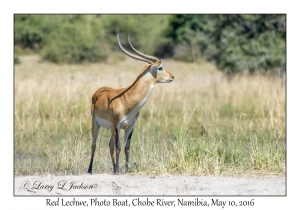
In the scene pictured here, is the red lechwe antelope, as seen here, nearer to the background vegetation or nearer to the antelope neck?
the antelope neck

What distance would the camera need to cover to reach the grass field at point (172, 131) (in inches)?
317

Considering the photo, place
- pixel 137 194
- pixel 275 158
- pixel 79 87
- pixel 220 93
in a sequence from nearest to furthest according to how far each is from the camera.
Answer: pixel 137 194
pixel 275 158
pixel 79 87
pixel 220 93

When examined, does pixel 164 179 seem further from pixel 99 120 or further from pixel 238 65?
pixel 238 65

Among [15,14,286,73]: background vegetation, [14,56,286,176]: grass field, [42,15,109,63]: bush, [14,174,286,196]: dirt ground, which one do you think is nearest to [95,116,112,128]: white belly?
[14,56,286,176]: grass field

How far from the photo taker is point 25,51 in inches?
1135

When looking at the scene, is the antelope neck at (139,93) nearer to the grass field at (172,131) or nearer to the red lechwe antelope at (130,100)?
the red lechwe antelope at (130,100)

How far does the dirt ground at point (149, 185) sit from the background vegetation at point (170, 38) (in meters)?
8.43

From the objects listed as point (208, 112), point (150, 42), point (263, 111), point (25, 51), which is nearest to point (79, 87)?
point (208, 112)

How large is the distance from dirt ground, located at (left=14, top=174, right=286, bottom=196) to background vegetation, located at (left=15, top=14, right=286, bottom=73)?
843 centimetres

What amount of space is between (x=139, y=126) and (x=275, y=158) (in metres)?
4.15

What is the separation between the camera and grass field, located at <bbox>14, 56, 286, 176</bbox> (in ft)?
26.4

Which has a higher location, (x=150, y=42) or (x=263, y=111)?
(x=150, y=42)

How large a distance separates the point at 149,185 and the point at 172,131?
4572mm

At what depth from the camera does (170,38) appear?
32594 mm
